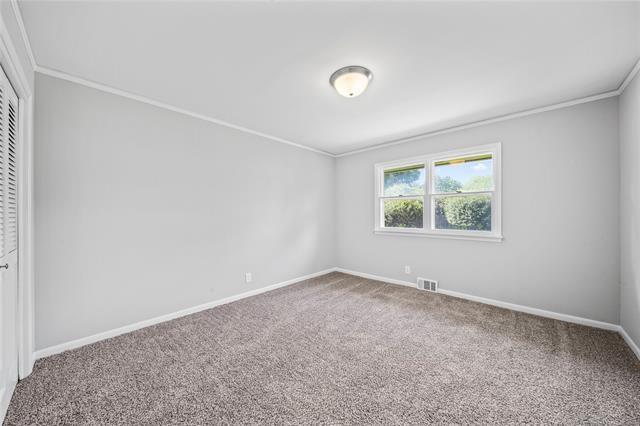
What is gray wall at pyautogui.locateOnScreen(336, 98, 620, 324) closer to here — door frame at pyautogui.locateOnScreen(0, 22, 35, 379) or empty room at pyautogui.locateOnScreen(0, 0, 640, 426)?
empty room at pyautogui.locateOnScreen(0, 0, 640, 426)

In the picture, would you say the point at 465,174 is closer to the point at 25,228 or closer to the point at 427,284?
the point at 427,284

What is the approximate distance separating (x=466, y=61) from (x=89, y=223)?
360 centimetres

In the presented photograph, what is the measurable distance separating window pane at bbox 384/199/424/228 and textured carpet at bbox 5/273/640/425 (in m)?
1.61

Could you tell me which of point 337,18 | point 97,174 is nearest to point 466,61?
point 337,18

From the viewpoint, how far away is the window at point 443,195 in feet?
11.2

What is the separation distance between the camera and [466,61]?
2.08 m

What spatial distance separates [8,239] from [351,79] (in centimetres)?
268

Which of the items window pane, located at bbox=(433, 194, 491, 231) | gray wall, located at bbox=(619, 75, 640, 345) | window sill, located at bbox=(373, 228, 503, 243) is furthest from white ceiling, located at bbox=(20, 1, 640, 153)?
window sill, located at bbox=(373, 228, 503, 243)

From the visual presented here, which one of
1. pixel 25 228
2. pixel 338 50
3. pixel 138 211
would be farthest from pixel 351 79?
pixel 25 228

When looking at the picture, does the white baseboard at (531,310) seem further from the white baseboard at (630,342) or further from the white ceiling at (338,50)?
the white ceiling at (338,50)

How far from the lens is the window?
3408 mm

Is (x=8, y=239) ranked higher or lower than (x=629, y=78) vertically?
lower

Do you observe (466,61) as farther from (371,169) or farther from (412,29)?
(371,169)

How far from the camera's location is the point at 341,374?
192cm
